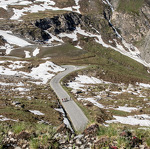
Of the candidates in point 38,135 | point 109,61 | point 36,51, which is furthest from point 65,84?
point 109,61

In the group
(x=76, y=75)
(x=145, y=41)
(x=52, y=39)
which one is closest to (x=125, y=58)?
(x=145, y=41)

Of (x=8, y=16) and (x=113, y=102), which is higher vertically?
(x=8, y=16)

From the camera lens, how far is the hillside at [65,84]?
7.75m

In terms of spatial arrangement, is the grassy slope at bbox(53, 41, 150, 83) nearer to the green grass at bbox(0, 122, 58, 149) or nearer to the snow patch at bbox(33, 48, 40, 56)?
the snow patch at bbox(33, 48, 40, 56)

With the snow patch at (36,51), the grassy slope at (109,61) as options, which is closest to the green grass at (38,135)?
the grassy slope at (109,61)

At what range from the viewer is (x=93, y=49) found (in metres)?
158

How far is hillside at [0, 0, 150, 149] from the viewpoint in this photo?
7750mm

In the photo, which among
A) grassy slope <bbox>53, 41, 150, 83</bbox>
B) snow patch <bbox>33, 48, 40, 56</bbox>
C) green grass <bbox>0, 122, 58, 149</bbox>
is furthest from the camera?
grassy slope <bbox>53, 41, 150, 83</bbox>

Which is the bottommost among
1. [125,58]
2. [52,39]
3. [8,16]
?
[125,58]

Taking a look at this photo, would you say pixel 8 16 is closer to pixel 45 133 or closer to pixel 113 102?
pixel 113 102

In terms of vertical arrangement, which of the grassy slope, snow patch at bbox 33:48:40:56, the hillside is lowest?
the grassy slope

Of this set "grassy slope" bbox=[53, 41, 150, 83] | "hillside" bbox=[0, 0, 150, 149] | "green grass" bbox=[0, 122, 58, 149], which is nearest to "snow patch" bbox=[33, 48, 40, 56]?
"hillside" bbox=[0, 0, 150, 149]

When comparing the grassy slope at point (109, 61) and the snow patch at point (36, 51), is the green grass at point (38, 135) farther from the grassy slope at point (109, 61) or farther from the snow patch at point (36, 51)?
the snow patch at point (36, 51)

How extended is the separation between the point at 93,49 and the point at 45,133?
154 m
